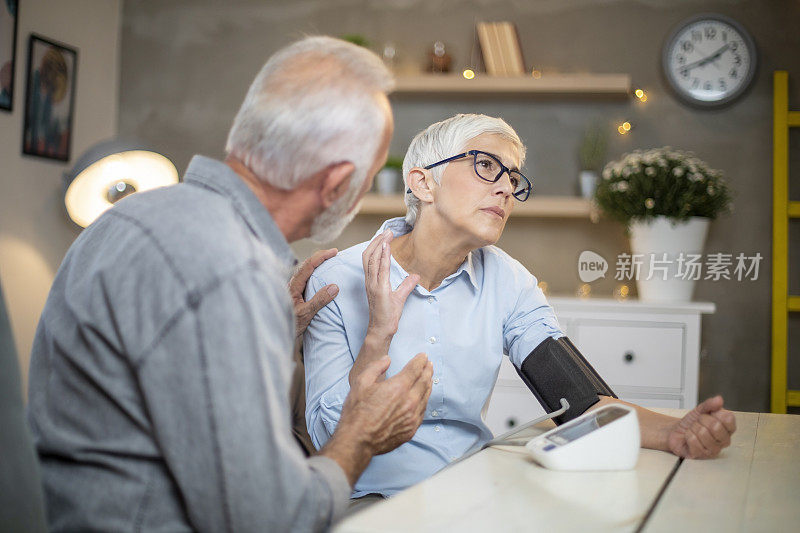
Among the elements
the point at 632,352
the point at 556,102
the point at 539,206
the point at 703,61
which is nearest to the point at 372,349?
the point at 632,352

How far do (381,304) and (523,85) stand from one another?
7.45ft

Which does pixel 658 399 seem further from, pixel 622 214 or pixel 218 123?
pixel 218 123

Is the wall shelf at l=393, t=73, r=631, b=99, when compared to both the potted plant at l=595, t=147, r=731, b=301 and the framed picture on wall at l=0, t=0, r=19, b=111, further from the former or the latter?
the framed picture on wall at l=0, t=0, r=19, b=111

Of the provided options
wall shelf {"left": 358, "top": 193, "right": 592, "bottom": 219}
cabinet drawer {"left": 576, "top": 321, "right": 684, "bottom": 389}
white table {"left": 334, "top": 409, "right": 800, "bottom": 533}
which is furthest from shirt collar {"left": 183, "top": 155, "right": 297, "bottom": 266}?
wall shelf {"left": 358, "top": 193, "right": 592, "bottom": 219}

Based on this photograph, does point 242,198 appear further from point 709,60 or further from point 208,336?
point 709,60

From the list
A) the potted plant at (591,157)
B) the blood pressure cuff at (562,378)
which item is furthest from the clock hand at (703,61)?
the blood pressure cuff at (562,378)

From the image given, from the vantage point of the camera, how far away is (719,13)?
11.6ft

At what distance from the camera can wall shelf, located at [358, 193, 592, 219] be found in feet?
11.5

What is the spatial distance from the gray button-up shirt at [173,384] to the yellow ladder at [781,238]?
114 inches

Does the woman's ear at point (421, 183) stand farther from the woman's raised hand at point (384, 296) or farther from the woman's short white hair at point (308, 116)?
the woman's short white hair at point (308, 116)

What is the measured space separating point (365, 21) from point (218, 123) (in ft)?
3.09

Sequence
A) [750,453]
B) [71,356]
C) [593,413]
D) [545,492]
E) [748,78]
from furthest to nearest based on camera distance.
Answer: [748,78] → [750,453] → [593,413] → [545,492] → [71,356]

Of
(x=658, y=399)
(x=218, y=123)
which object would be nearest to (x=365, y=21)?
(x=218, y=123)

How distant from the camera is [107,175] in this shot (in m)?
3.24
